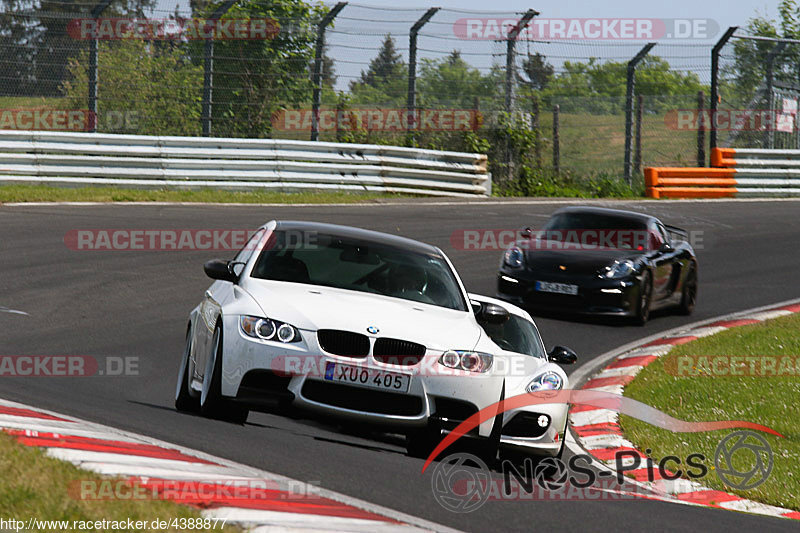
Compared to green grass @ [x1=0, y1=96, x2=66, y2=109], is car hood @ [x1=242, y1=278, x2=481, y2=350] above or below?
below

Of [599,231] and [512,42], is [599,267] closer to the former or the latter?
[599,231]

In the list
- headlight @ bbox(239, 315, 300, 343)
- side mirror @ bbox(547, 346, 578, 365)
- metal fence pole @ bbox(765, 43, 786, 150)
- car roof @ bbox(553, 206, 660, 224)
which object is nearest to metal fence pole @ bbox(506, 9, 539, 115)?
metal fence pole @ bbox(765, 43, 786, 150)

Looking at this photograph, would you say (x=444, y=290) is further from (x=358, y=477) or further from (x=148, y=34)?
(x=148, y=34)

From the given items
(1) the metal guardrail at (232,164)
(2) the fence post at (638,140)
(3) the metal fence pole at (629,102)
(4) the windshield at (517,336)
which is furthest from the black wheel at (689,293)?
(2) the fence post at (638,140)

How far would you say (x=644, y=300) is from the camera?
46.7 feet

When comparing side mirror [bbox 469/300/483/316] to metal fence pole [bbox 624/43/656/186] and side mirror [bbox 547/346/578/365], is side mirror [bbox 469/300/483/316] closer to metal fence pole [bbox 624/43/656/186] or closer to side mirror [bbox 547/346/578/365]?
side mirror [bbox 547/346/578/365]

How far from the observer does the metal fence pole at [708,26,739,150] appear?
1069 inches

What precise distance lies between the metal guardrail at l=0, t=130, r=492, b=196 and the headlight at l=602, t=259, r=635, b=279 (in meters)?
10.4

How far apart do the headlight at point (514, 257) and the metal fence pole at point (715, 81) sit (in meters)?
15.1

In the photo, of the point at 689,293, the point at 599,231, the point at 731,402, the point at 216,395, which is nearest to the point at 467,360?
the point at 216,395

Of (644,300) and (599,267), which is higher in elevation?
(599,267)

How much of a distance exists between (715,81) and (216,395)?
75.4 feet

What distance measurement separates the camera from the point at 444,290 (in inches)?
321

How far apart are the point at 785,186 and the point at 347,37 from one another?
12411mm
